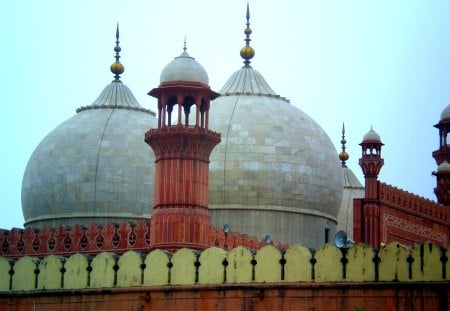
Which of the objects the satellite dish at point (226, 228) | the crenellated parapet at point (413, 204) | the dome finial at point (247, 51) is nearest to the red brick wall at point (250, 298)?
the satellite dish at point (226, 228)

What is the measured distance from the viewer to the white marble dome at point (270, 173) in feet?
91.9

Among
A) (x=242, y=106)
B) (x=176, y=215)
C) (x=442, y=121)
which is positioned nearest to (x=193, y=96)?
(x=176, y=215)

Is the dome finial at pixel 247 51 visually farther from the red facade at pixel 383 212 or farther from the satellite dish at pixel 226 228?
the satellite dish at pixel 226 228

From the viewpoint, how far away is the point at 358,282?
1686 centimetres

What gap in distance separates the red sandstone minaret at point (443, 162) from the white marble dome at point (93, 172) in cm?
686

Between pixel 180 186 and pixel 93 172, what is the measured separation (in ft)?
20.2

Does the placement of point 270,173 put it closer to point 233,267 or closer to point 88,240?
point 88,240

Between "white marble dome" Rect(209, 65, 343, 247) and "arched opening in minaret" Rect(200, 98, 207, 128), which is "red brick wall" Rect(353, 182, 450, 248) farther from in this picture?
"arched opening in minaret" Rect(200, 98, 207, 128)

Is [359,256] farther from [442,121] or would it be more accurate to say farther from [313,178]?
[442,121]

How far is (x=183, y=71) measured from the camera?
23656mm

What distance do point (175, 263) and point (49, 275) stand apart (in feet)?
6.78

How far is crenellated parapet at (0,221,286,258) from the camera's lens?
960 inches

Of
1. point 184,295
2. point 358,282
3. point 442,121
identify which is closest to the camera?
point 358,282

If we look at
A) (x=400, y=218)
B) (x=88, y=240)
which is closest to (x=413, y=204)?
(x=400, y=218)
